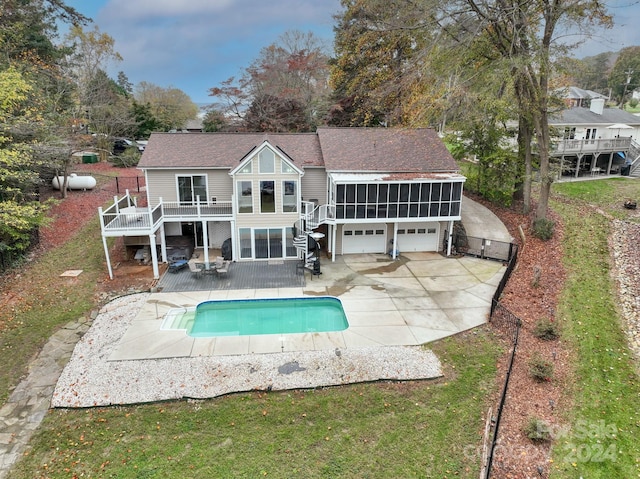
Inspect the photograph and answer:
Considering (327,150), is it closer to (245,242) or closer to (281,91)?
(245,242)

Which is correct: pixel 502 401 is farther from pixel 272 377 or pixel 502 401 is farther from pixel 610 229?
pixel 610 229

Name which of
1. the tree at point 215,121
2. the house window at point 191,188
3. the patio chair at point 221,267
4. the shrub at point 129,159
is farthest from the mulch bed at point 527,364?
the shrub at point 129,159

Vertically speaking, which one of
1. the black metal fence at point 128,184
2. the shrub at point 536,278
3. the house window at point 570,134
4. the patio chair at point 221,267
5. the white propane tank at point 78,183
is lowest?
the patio chair at point 221,267

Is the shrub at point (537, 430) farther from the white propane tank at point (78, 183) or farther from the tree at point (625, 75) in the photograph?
the tree at point (625, 75)

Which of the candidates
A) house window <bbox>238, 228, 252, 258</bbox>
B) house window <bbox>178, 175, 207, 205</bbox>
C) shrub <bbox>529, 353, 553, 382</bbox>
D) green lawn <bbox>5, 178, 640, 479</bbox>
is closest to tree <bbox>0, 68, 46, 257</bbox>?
green lawn <bbox>5, 178, 640, 479</bbox>

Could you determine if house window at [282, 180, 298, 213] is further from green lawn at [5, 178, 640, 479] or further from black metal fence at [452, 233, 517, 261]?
green lawn at [5, 178, 640, 479]

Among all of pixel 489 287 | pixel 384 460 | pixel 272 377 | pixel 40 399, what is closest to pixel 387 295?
pixel 489 287
